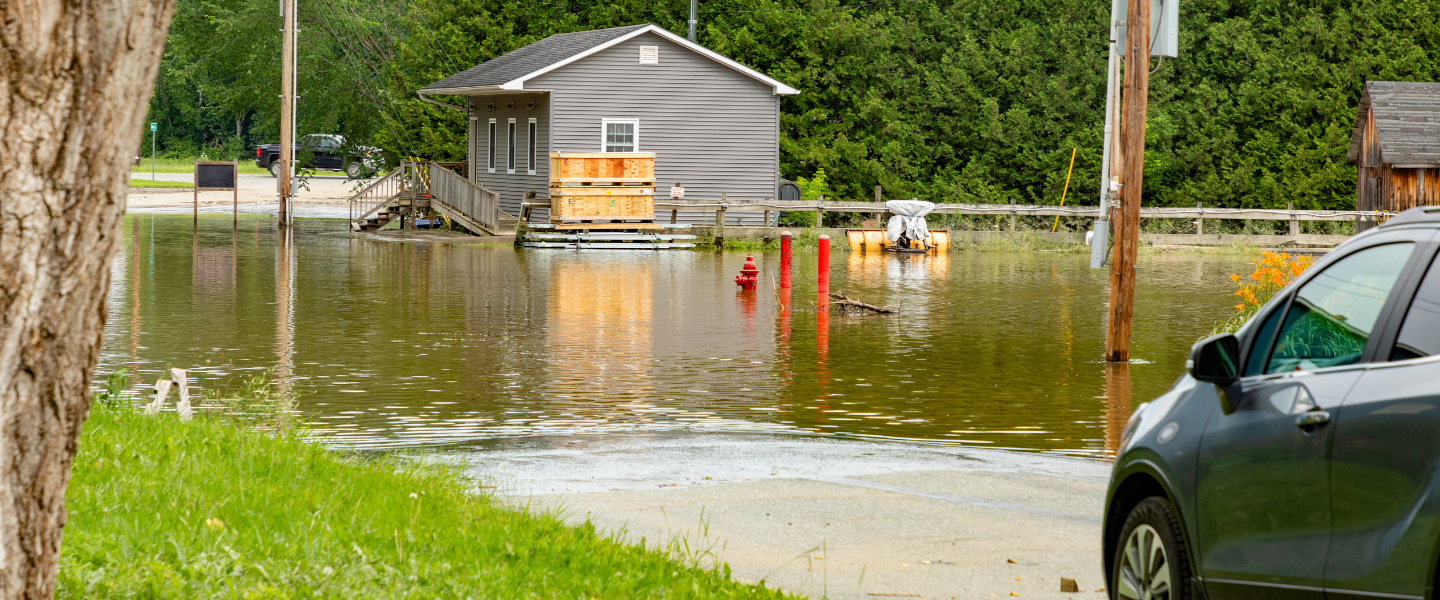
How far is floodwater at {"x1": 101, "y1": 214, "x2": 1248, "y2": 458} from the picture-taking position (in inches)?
440

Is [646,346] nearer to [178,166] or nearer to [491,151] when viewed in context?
[491,151]

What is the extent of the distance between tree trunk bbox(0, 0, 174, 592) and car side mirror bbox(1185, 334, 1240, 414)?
10.8ft

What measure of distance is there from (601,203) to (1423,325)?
97.6 feet

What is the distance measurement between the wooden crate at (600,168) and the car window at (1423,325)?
2926 cm

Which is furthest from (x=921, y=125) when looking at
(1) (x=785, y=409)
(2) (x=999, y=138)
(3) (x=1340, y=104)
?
(1) (x=785, y=409)

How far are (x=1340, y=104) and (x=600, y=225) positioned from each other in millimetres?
21980

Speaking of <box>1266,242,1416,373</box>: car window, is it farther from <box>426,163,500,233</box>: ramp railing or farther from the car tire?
<box>426,163,500,233</box>: ramp railing

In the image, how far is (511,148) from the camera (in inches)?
1598

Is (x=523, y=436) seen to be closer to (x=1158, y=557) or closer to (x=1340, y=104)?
(x=1158, y=557)

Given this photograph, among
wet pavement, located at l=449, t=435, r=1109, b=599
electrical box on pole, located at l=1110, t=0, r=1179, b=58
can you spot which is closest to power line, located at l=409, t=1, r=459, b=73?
electrical box on pole, located at l=1110, t=0, r=1179, b=58

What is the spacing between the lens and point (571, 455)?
31.3 feet

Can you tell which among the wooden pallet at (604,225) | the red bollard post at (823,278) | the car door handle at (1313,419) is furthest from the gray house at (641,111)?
the car door handle at (1313,419)

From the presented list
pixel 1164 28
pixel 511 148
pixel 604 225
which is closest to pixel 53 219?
pixel 1164 28

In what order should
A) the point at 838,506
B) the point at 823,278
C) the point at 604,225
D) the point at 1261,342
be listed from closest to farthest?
the point at 1261,342 < the point at 838,506 < the point at 823,278 < the point at 604,225
